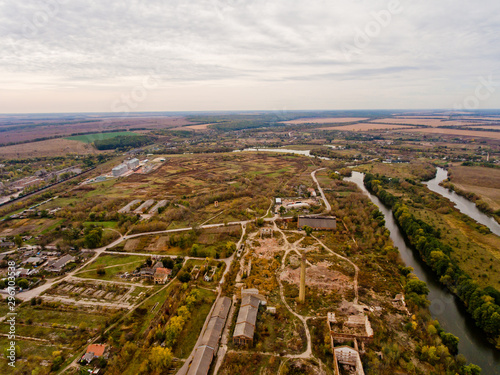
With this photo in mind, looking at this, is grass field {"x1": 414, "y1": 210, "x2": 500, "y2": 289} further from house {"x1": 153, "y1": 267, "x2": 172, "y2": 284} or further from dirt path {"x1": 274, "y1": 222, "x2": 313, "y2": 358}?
house {"x1": 153, "y1": 267, "x2": 172, "y2": 284}

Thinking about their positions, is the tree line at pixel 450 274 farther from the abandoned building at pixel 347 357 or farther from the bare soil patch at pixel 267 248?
the bare soil patch at pixel 267 248

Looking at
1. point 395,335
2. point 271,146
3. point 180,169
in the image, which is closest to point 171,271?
point 395,335

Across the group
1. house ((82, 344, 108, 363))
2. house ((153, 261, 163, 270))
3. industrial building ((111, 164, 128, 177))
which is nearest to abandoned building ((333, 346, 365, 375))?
house ((82, 344, 108, 363))

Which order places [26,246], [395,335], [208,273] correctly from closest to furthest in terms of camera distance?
[395,335] < [208,273] < [26,246]

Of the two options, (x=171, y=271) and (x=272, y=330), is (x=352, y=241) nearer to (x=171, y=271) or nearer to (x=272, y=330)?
(x=272, y=330)

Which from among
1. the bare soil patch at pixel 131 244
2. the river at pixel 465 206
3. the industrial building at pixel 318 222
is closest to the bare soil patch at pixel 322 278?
the industrial building at pixel 318 222
